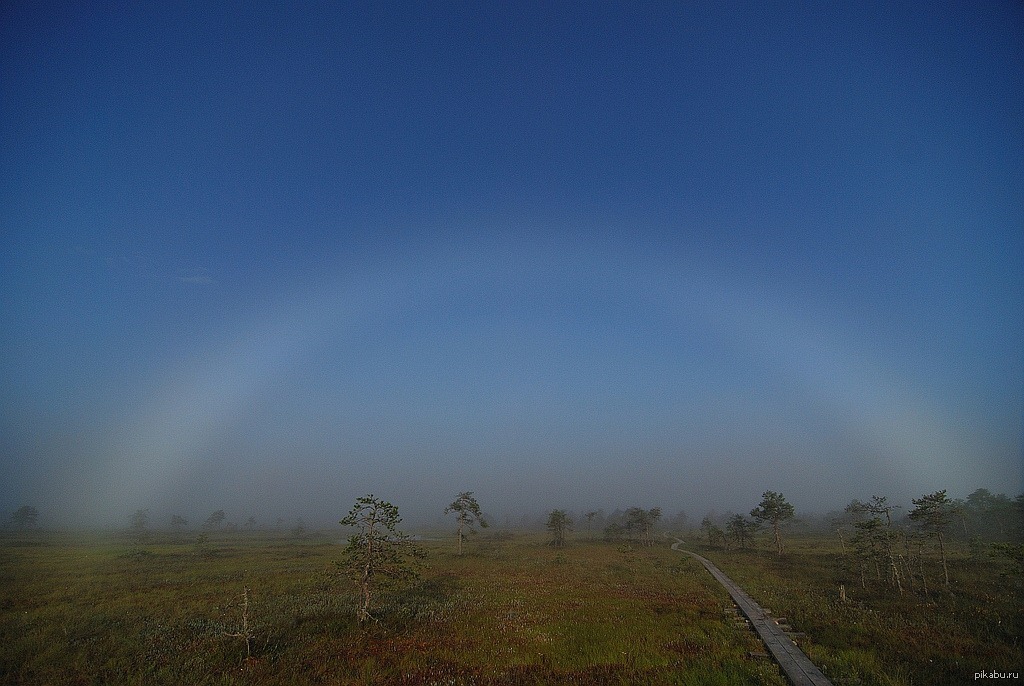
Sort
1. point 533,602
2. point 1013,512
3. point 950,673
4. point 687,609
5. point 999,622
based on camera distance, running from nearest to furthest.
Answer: point 950,673, point 999,622, point 687,609, point 533,602, point 1013,512

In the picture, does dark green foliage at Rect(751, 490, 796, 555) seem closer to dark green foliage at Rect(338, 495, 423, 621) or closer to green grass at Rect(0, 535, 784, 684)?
green grass at Rect(0, 535, 784, 684)

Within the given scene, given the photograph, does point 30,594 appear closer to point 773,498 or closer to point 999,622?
point 999,622

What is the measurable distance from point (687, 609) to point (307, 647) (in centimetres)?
2122

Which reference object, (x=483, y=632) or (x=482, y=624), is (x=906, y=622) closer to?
(x=483, y=632)

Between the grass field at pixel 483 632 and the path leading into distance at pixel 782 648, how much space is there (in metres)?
0.59

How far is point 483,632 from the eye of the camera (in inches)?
798

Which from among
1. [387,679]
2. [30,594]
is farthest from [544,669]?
[30,594]

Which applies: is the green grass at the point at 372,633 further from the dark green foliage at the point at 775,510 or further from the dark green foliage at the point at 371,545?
the dark green foliage at the point at 775,510

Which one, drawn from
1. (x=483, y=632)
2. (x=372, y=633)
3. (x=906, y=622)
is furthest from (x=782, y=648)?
(x=372, y=633)

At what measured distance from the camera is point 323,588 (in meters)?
31.5

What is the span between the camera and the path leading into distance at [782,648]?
1429cm

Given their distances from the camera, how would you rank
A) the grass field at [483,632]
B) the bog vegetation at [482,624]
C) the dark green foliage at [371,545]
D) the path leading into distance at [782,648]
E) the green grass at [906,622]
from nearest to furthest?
the path leading into distance at [782,648] < the green grass at [906,622] < the grass field at [483,632] < the bog vegetation at [482,624] < the dark green foliage at [371,545]

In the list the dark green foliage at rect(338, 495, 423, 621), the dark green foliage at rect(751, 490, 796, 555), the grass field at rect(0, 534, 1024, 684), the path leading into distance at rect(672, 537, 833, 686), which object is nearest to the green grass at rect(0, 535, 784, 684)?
the grass field at rect(0, 534, 1024, 684)

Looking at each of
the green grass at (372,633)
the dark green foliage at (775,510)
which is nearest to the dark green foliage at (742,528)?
the dark green foliage at (775,510)
